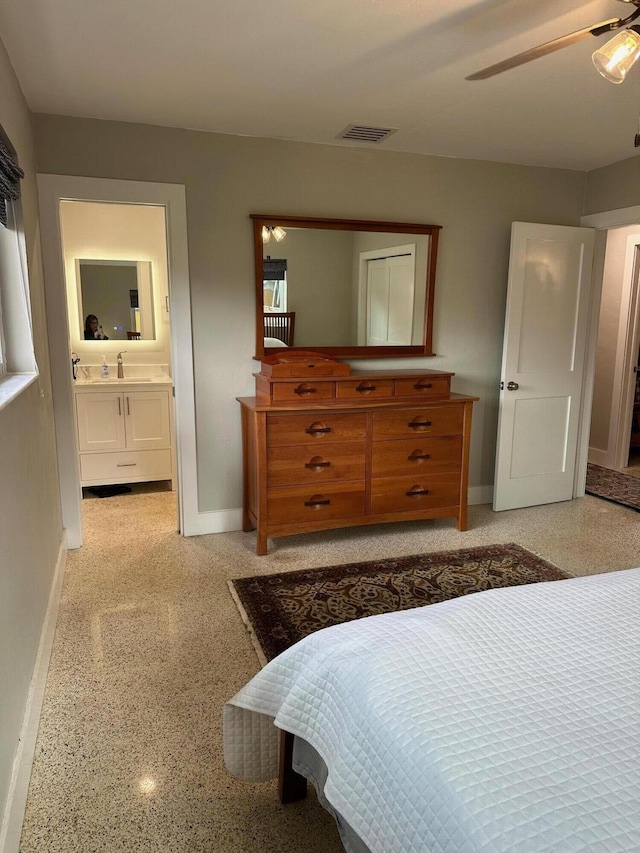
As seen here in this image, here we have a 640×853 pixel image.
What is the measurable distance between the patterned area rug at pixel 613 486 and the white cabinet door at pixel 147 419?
11.1 feet

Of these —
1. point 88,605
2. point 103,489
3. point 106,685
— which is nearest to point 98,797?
point 106,685

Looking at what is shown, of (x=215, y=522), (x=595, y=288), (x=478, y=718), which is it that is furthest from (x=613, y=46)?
(x=215, y=522)

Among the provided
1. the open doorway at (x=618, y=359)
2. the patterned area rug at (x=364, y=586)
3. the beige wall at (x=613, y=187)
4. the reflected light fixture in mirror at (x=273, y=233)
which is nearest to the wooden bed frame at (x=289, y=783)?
the patterned area rug at (x=364, y=586)

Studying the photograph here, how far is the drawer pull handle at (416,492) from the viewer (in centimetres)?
365

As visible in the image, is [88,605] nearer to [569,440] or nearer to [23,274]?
[23,274]

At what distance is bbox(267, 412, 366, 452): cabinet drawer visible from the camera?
329 centimetres

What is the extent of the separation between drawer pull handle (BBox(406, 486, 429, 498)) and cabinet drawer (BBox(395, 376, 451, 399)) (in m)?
0.57

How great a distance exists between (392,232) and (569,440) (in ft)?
6.68

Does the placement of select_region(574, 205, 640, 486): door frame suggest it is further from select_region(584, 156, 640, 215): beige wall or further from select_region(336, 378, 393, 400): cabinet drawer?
select_region(336, 378, 393, 400): cabinet drawer

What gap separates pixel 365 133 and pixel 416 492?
2.11 metres

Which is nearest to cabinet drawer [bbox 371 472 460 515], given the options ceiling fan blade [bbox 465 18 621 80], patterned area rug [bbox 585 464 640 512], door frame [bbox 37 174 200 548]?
door frame [bbox 37 174 200 548]

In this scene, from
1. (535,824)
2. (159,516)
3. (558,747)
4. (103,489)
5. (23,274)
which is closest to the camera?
(535,824)

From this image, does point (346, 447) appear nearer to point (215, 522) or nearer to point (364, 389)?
point (364, 389)

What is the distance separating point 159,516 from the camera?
403cm
